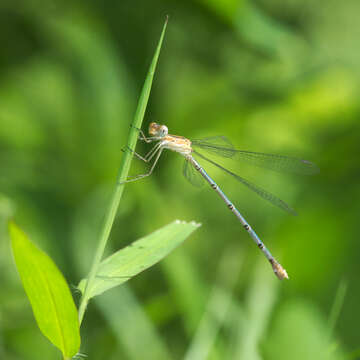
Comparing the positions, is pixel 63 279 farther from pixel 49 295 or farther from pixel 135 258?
pixel 135 258

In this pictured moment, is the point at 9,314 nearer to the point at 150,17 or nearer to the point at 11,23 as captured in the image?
the point at 11,23

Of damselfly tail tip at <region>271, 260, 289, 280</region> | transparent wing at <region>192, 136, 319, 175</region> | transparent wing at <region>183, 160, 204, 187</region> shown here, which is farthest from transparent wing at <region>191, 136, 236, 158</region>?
damselfly tail tip at <region>271, 260, 289, 280</region>

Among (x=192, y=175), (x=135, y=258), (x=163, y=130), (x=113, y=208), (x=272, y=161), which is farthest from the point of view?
(x=272, y=161)

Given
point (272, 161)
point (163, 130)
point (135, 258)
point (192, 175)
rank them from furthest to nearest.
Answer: point (272, 161)
point (192, 175)
point (163, 130)
point (135, 258)

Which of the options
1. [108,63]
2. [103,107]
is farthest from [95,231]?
[108,63]

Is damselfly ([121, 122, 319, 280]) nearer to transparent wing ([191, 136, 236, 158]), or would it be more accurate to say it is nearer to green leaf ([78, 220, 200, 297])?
transparent wing ([191, 136, 236, 158])

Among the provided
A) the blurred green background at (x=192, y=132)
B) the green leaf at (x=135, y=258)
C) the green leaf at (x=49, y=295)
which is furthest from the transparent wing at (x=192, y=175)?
the green leaf at (x=49, y=295)

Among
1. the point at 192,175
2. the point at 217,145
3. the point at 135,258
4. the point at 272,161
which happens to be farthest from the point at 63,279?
the point at 272,161
